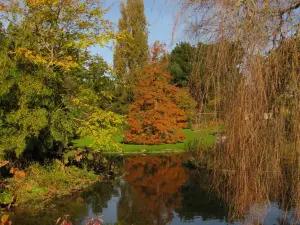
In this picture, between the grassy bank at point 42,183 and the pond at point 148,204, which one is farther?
the grassy bank at point 42,183

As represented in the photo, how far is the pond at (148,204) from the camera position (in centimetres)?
899

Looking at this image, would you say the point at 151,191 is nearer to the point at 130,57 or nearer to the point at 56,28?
the point at 56,28

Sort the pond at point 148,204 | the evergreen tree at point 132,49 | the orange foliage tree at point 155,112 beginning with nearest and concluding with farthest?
the pond at point 148,204, the orange foliage tree at point 155,112, the evergreen tree at point 132,49

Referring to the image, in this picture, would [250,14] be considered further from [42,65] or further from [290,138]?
[42,65]

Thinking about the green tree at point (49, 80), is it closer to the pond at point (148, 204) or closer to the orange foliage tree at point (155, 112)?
the pond at point (148, 204)

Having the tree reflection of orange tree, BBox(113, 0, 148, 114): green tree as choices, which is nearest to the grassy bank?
the tree reflection of orange tree

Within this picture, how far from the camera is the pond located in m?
8.99

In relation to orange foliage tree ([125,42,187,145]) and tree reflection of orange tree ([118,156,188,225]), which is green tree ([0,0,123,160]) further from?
orange foliage tree ([125,42,187,145])

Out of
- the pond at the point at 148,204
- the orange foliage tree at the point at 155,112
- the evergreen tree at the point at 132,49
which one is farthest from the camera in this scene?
the evergreen tree at the point at 132,49

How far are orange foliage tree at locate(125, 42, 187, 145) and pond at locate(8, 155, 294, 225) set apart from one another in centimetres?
892

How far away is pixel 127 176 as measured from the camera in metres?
14.6

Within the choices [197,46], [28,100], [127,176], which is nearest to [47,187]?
[28,100]

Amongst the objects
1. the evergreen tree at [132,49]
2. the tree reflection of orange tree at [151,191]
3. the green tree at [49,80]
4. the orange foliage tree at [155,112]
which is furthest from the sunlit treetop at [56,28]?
the evergreen tree at [132,49]

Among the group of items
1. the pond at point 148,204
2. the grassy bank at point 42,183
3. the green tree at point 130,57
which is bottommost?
the pond at point 148,204
